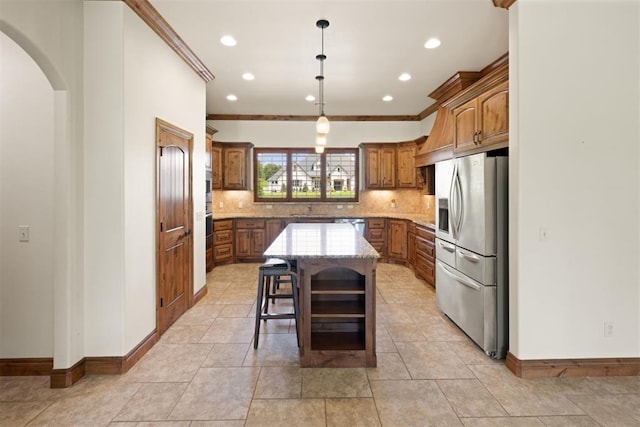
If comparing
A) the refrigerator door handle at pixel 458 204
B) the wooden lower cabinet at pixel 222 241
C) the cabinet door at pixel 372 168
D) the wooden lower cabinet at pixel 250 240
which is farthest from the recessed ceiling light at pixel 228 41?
the cabinet door at pixel 372 168

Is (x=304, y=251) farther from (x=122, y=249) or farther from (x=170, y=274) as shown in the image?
(x=170, y=274)

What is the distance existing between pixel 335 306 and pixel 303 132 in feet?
15.8

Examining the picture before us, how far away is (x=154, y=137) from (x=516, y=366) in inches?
145

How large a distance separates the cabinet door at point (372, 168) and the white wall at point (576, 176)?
13.8 ft

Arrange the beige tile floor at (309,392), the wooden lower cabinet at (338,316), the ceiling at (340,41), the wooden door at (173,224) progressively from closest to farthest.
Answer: the beige tile floor at (309,392) < the wooden lower cabinet at (338,316) < the ceiling at (340,41) < the wooden door at (173,224)

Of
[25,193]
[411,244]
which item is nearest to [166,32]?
[25,193]

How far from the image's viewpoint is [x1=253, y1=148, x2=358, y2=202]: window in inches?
268

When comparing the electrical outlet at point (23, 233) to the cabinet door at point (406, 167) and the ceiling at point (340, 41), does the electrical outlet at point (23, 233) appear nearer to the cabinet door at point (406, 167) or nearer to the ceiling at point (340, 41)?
the ceiling at point (340, 41)

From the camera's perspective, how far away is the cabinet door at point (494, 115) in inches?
107

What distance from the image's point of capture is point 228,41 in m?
3.40

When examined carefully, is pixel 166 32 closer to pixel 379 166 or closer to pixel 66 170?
pixel 66 170

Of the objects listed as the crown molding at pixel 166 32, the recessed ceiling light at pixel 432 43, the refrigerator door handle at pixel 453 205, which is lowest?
the refrigerator door handle at pixel 453 205

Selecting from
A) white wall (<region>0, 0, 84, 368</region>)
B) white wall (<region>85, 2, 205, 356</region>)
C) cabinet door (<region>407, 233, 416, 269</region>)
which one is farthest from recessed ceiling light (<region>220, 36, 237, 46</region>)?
cabinet door (<region>407, 233, 416, 269</region>)

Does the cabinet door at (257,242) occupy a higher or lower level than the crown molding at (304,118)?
lower
